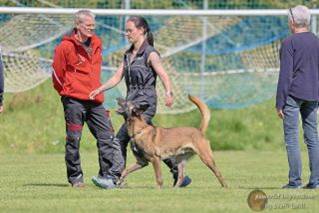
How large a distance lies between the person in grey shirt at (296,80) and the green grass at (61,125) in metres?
8.33

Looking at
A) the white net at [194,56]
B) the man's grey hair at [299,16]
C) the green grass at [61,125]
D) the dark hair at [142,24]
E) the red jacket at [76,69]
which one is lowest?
the green grass at [61,125]

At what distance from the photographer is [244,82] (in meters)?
19.2

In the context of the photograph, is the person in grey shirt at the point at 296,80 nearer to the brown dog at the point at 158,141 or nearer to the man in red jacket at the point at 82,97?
the brown dog at the point at 158,141

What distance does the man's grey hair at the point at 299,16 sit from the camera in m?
10.7

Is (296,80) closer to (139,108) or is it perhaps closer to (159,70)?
(159,70)

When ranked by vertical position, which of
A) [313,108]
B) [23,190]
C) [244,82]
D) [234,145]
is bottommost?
[234,145]

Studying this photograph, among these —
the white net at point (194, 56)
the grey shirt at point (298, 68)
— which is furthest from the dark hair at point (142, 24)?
the white net at point (194, 56)

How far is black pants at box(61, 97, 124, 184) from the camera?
37.3 ft

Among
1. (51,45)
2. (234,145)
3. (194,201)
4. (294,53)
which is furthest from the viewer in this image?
(234,145)

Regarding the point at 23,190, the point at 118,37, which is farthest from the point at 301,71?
the point at 118,37

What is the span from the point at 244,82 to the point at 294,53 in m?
8.42

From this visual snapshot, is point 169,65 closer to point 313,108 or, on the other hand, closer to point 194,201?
point 313,108

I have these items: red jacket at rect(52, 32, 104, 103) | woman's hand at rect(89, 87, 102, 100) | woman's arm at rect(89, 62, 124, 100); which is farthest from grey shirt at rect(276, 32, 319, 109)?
red jacket at rect(52, 32, 104, 103)

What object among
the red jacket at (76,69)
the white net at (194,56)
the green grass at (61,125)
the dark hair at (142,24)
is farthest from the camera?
the green grass at (61,125)
